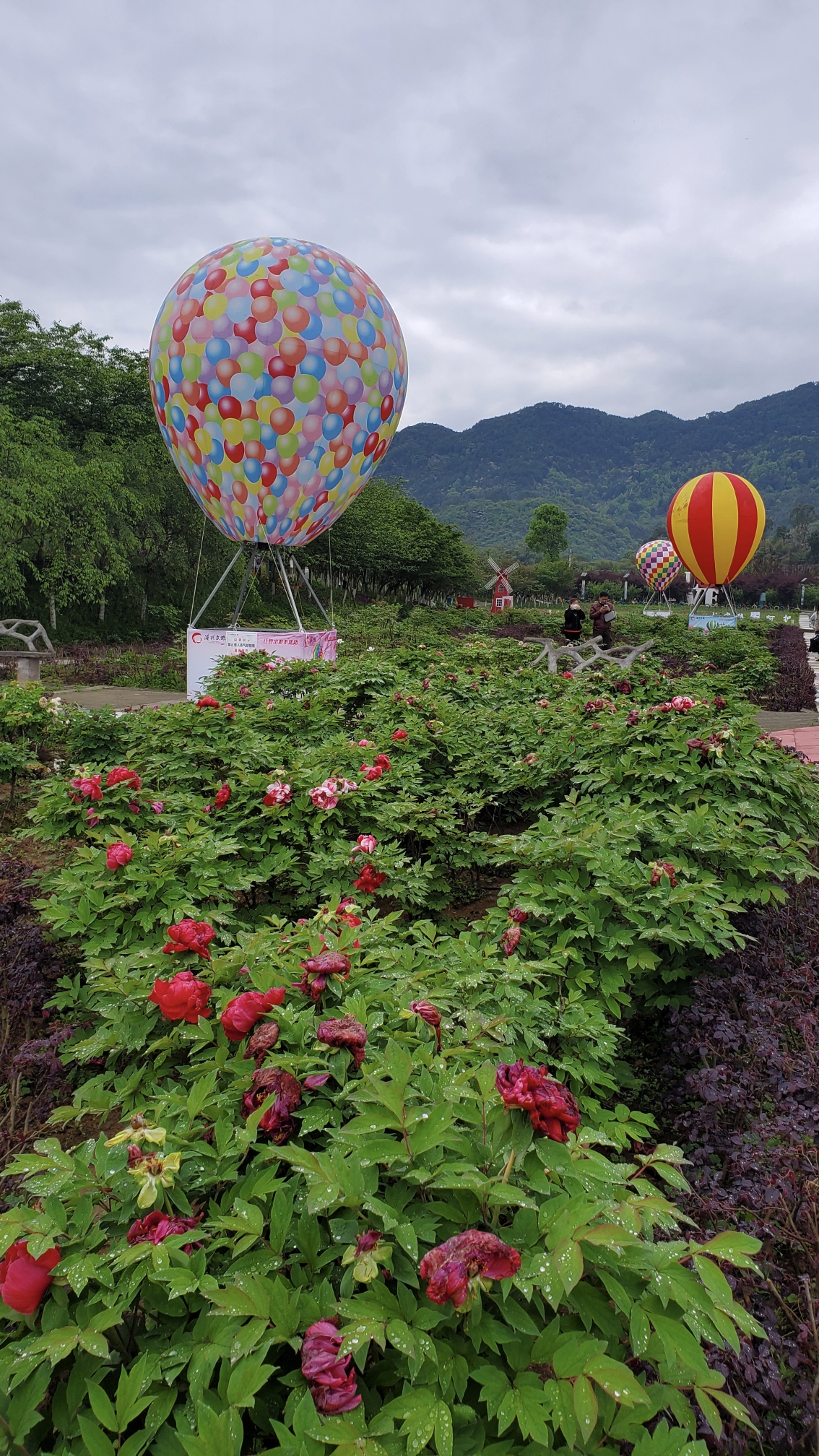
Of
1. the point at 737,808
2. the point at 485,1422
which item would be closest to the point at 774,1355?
the point at 485,1422

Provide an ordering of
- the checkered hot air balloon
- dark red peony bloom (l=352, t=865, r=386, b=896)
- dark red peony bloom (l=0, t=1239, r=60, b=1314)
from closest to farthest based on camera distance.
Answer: dark red peony bloom (l=0, t=1239, r=60, b=1314) → dark red peony bloom (l=352, t=865, r=386, b=896) → the checkered hot air balloon

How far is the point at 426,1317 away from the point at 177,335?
438 inches

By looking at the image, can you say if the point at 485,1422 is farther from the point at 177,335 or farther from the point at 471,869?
the point at 177,335

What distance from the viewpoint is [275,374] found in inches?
380

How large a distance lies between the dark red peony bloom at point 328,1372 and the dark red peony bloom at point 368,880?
2009mm

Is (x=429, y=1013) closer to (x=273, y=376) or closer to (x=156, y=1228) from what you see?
(x=156, y=1228)

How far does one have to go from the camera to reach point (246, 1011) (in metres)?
1.69

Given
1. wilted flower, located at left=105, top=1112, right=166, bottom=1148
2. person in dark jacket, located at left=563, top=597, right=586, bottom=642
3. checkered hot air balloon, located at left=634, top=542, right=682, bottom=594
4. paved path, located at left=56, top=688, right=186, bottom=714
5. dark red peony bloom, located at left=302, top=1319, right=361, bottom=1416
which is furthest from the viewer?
checkered hot air balloon, located at left=634, top=542, right=682, bottom=594

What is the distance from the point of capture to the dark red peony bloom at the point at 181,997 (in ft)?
5.87

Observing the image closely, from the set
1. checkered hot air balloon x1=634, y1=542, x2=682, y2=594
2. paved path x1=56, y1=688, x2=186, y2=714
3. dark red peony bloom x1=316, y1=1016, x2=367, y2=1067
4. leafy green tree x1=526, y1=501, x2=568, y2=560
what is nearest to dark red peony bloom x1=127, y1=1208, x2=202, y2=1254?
dark red peony bloom x1=316, y1=1016, x2=367, y2=1067

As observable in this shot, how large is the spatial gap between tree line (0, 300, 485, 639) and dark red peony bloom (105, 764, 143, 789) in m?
12.5

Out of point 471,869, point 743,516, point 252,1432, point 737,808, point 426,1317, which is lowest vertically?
point 471,869

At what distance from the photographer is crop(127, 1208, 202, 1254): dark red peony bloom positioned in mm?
1281

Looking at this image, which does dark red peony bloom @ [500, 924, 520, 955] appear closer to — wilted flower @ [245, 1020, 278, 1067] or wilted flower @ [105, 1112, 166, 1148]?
wilted flower @ [245, 1020, 278, 1067]
